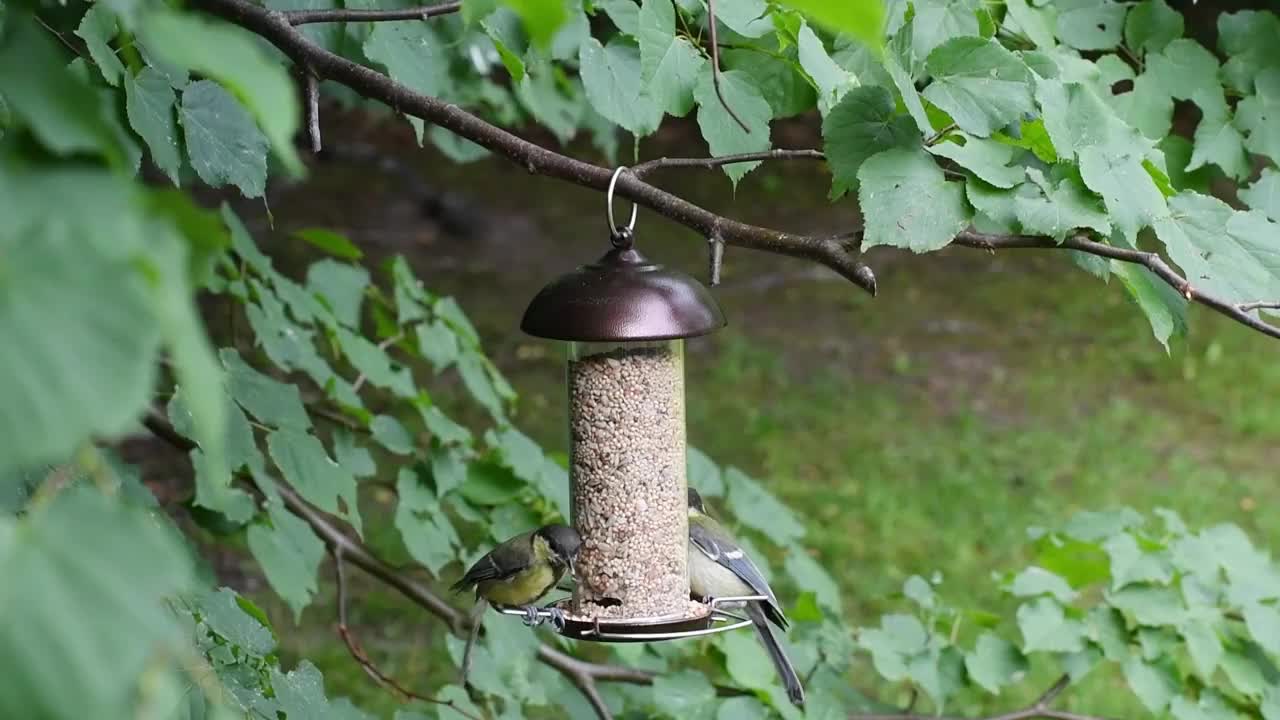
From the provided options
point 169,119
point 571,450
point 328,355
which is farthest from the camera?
point 328,355

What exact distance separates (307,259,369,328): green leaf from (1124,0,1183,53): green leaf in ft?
5.93

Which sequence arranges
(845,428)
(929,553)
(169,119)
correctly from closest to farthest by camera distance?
(169,119) < (929,553) < (845,428)

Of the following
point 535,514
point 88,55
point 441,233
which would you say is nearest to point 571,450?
point 535,514

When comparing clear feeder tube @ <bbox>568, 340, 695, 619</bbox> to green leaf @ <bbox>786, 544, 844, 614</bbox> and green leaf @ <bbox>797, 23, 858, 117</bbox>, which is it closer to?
green leaf @ <bbox>797, 23, 858, 117</bbox>

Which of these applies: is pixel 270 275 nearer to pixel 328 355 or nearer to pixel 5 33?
pixel 328 355

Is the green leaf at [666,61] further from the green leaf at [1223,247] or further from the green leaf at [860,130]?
the green leaf at [1223,247]

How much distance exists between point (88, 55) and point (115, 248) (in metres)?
1.71

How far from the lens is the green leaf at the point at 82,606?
0.69 meters

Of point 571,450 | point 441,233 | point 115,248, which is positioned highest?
point 115,248

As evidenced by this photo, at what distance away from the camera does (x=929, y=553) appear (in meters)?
6.54

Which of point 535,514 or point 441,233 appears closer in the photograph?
point 535,514

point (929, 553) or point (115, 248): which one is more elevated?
point (115, 248)

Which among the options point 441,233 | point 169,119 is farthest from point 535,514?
point 441,233

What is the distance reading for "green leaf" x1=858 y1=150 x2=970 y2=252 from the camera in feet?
6.28
